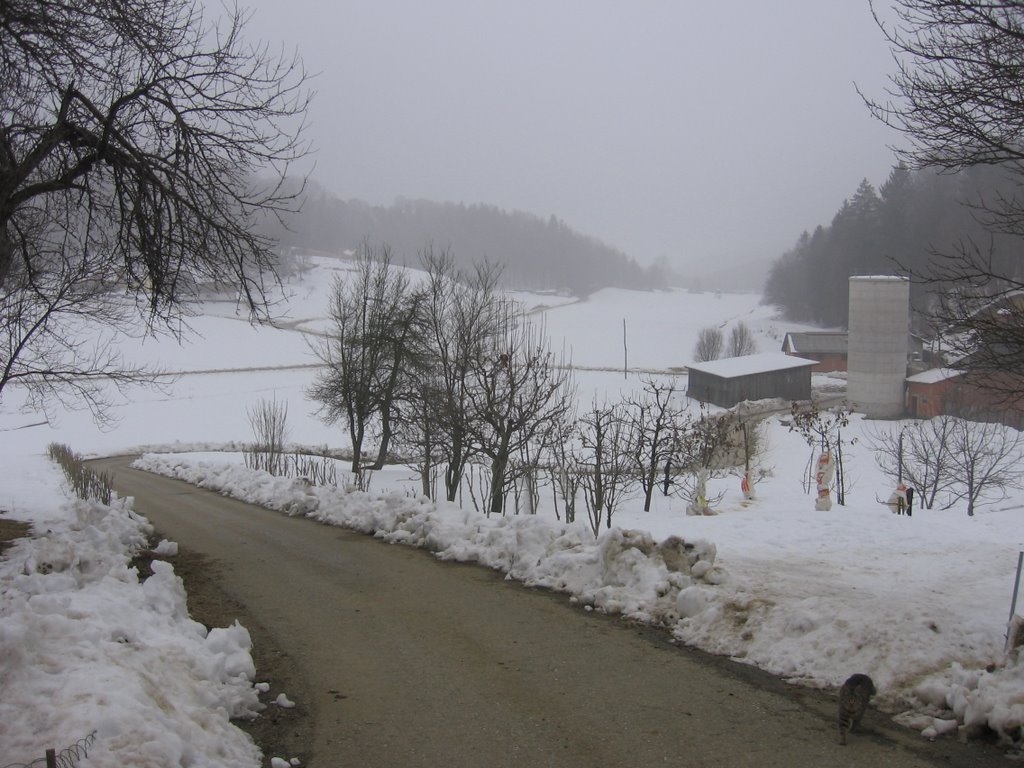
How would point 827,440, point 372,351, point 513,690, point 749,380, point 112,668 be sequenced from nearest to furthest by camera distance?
1. point 112,668
2. point 513,690
3. point 372,351
4. point 827,440
5. point 749,380

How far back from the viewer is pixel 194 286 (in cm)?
910

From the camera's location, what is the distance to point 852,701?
17.4ft

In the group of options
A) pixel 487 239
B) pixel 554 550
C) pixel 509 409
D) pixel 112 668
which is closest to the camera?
pixel 112 668

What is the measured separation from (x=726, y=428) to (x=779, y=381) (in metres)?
31.6

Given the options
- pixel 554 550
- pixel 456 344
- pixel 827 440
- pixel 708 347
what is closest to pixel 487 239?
pixel 708 347

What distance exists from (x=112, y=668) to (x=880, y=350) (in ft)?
208

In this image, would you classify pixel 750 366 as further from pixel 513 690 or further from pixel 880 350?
pixel 513 690

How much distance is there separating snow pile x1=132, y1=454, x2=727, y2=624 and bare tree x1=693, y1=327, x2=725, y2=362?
79732mm

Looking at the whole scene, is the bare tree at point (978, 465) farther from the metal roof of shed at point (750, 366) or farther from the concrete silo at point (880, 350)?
the metal roof of shed at point (750, 366)

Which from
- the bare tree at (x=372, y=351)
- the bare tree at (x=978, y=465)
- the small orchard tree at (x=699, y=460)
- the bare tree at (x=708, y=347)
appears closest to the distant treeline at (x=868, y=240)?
the bare tree at (x=708, y=347)

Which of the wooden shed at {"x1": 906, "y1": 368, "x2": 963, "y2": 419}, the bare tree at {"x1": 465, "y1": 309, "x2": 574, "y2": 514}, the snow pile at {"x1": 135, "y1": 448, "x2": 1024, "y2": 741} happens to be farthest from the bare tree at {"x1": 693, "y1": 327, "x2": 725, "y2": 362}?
the snow pile at {"x1": 135, "y1": 448, "x2": 1024, "y2": 741}

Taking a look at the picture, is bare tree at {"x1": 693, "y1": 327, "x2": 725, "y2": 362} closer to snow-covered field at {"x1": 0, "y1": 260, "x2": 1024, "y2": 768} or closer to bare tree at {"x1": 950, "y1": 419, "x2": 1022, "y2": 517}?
bare tree at {"x1": 950, "y1": 419, "x2": 1022, "y2": 517}

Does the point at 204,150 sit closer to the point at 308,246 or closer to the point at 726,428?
the point at 726,428

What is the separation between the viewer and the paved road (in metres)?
5.04
